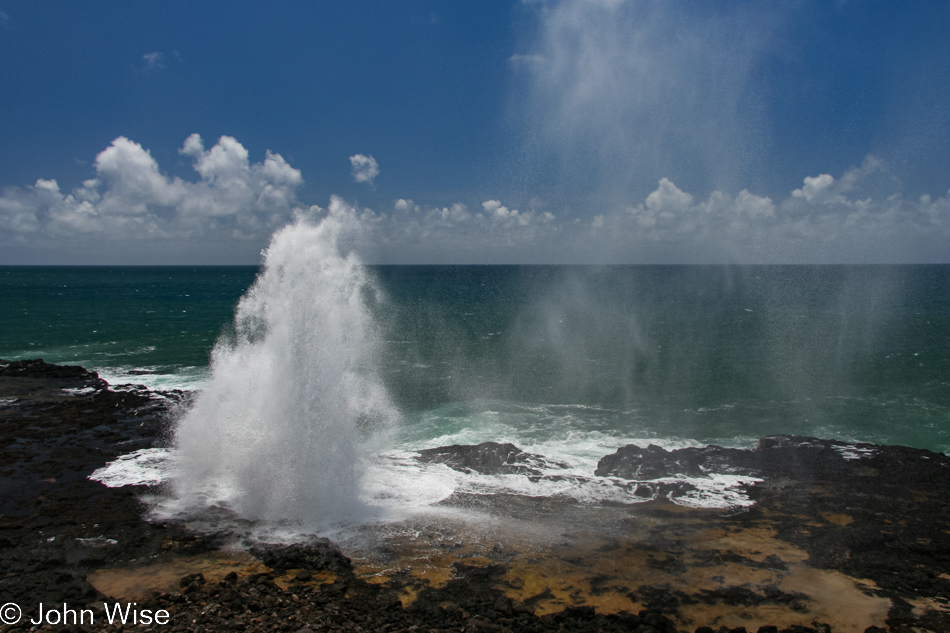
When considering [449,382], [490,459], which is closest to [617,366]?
[449,382]

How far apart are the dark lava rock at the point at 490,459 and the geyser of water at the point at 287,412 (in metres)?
3.14

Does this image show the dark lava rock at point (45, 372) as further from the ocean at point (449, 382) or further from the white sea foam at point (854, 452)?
the white sea foam at point (854, 452)

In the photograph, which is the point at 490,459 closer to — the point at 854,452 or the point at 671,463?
the point at 671,463

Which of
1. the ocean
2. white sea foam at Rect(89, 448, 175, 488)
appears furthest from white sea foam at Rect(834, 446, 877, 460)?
white sea foam at Rect(89, 448, 175, 488)

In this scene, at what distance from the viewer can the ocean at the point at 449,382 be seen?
16938 mm

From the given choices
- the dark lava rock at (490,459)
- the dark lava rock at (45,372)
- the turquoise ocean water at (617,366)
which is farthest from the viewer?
the dark lava rock at (45,372)

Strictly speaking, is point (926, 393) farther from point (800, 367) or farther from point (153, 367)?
point (153, 367)

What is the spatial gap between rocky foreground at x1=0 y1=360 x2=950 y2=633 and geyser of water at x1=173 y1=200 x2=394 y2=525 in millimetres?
1828

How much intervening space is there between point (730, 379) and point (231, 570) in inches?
1173

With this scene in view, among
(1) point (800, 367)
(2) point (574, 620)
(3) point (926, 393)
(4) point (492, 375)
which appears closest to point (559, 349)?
(4) point (492, 375)

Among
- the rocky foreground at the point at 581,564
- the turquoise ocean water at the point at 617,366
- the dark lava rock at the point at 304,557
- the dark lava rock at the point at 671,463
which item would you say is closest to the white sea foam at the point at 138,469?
the rocky foreground at the point at 581,564

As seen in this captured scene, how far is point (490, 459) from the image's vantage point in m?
19.2

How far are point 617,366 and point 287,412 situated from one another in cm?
2556

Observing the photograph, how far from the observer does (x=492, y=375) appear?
113ft
